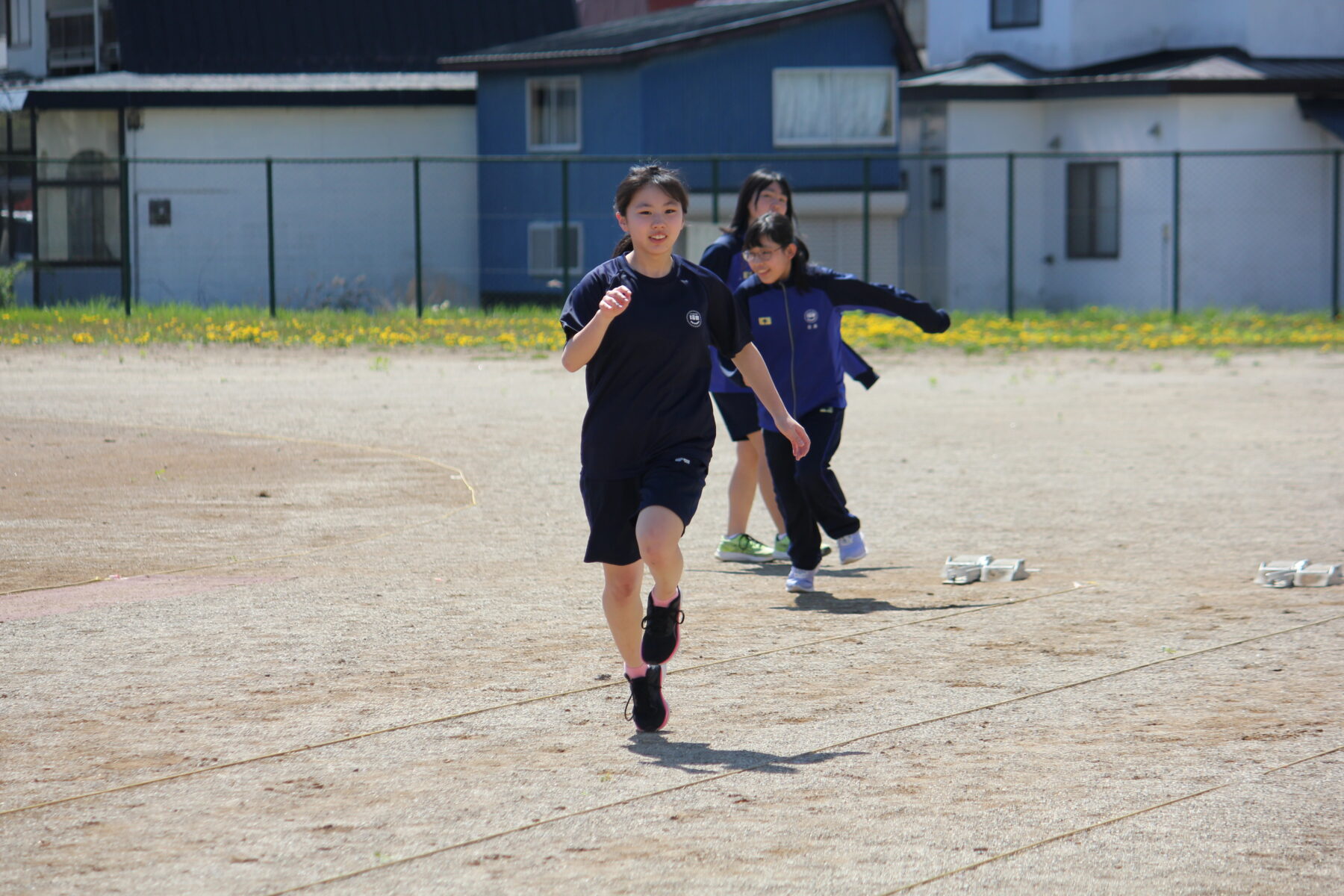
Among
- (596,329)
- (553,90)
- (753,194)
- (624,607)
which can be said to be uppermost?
(553,90)

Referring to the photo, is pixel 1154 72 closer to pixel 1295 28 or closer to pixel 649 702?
pixel 1295 28

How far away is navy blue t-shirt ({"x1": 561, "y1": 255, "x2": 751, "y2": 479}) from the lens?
514 cm

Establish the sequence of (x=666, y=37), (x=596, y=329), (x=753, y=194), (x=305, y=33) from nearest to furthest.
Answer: (x=596, y=329) → (x=753, y=194) → (x=666, y=37) → (x=305, y=33)

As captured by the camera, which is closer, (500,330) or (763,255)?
(763,255)

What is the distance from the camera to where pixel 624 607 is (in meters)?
5.31

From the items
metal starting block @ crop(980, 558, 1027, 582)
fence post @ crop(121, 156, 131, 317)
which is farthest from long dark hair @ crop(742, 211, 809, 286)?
fence post @ crop(121, 156, 131, 317)

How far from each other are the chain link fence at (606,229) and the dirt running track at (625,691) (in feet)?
57.8

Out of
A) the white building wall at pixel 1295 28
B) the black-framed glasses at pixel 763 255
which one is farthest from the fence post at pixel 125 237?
the white building wall at pixel 1295 28

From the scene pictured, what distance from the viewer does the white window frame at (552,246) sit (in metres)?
30.1

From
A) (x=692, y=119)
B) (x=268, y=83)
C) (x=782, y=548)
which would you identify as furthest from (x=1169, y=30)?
(x=782, y=548)

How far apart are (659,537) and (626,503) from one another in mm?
209

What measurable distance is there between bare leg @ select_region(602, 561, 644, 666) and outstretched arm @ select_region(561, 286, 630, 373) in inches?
26.2

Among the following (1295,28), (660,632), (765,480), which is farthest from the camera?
(1295,28)

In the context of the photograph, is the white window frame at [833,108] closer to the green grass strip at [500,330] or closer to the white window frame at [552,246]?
the white window frame at [552,246]
